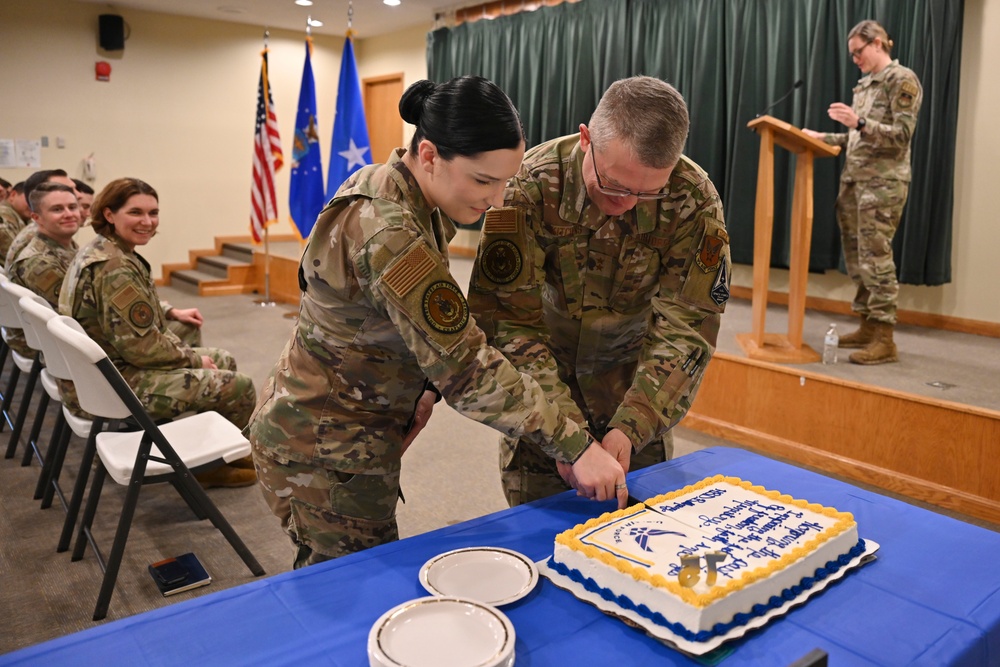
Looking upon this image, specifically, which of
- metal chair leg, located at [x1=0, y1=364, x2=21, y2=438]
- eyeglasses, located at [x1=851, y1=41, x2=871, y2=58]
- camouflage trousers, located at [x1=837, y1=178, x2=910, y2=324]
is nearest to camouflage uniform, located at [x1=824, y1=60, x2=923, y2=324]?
camouflage trousers, located at [x1=837, y1=178, x2=910, y2=324]

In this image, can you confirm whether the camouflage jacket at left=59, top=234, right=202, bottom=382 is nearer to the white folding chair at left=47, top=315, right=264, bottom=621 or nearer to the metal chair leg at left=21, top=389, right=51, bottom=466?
the white folding chair at left=47, top=315, right=264, bottom=621

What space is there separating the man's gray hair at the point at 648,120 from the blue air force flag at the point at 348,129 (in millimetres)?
→ 5304

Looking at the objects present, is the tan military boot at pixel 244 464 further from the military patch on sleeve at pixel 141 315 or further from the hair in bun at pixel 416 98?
the hair in bun at pixel 416 98

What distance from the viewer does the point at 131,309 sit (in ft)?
9.00

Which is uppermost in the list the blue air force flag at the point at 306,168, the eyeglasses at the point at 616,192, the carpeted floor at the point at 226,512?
the blue air force flag at the point at 306,168

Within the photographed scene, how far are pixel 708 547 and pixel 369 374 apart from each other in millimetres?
600

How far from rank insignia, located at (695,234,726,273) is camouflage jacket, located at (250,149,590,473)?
1.59ft

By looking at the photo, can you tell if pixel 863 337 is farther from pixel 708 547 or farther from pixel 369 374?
pixel 369 374

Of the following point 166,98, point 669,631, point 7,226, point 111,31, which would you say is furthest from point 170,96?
point 669,631

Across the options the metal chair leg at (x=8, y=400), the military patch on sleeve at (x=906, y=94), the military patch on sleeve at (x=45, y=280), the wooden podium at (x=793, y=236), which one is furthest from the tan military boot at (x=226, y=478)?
the military patch on sleeve at (x=906, y=94)

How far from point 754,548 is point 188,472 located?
1.71 metres

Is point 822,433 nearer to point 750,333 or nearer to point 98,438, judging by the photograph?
point 750,333

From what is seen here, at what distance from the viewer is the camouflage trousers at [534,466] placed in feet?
5.63

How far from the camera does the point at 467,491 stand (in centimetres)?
312
